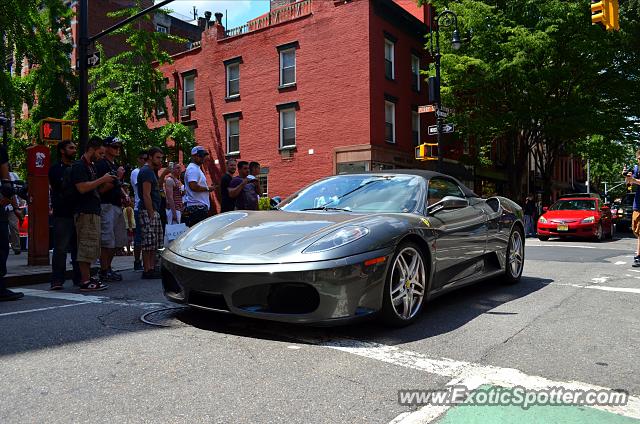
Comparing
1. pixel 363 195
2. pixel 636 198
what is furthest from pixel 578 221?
pixel 363 195

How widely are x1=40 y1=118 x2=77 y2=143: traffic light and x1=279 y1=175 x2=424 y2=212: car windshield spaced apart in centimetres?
660

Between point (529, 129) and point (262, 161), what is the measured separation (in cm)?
1204

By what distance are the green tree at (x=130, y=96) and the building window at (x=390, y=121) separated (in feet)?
31.3

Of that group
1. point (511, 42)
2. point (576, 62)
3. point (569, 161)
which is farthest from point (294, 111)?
point (569, 161)

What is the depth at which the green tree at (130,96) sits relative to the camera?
23.3 meters

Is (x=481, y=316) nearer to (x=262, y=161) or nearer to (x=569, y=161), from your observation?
(x=262, y=161)

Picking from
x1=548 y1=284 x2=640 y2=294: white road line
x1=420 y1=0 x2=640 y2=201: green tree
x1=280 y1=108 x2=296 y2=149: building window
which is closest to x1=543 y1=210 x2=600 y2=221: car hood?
x1=420 y1=0 x2=640 y2=201: green tree

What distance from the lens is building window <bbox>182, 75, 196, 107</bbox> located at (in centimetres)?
2905

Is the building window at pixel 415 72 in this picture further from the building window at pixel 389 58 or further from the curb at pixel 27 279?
the curb at pixel 27 279

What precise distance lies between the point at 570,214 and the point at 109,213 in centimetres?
1411

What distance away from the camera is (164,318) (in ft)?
14.0

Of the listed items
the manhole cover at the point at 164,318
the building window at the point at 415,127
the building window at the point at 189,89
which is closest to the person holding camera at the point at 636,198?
the manhole cover at the point at 164,318

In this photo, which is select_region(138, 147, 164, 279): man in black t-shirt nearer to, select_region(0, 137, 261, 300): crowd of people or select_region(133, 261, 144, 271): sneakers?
select_region(0, 137, 261, 300): crowd of people

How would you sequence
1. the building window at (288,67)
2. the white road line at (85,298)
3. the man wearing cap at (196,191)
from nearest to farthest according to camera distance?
the white road line at (85,298), the man wearing cap at (196,191), the building window at (288,67)
